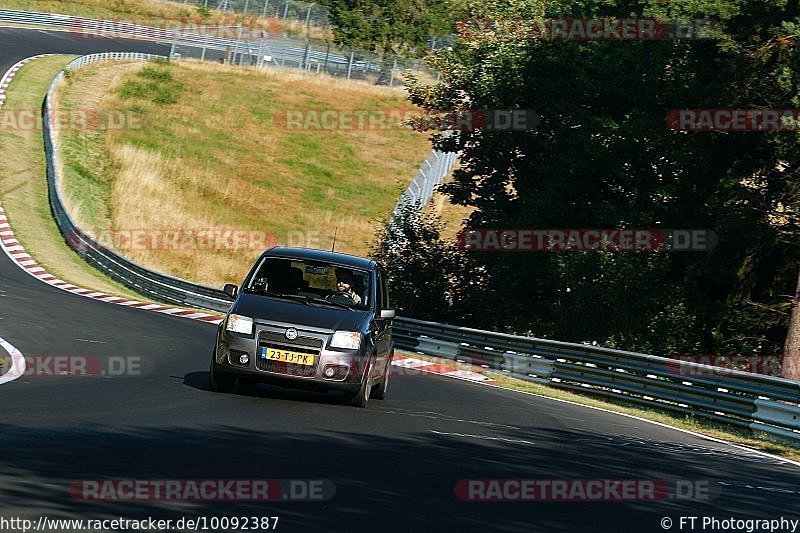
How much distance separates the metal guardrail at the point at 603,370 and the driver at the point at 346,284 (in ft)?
21.2

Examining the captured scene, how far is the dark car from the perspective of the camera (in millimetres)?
12758

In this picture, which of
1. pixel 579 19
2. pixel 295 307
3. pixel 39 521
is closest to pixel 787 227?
pixel 579 19

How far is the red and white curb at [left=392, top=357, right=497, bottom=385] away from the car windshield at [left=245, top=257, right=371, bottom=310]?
815 centimetres

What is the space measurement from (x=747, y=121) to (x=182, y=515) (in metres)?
21.8

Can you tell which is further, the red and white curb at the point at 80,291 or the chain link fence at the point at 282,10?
the chain link fence at the point at 282,10

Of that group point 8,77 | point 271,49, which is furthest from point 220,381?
point 271,49

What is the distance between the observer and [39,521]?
6.25 metres

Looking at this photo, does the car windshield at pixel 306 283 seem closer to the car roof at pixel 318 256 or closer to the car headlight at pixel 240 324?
the car roof at pixel 318 256

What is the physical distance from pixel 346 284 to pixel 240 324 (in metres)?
1.74

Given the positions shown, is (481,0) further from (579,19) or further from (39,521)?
(39,521)

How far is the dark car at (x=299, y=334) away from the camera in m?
12.8

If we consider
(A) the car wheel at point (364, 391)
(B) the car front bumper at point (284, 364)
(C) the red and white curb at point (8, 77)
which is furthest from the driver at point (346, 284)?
(C) the red and white curb at point (8, 77)

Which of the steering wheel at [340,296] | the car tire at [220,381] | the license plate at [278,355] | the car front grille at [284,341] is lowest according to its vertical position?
the car tire at [220,381]

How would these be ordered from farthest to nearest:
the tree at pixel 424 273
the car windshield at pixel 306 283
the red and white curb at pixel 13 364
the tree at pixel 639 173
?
the tree at pixel 424 273 < the tree at pixel 639 173 < the car windshield at pixel 306 283 < the red and white curb at pixel 13 364
